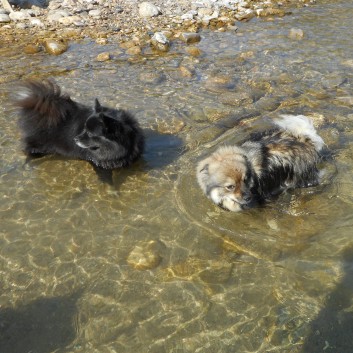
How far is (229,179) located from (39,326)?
8.55ft

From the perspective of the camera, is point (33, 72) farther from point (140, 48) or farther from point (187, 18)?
point (187, 18)

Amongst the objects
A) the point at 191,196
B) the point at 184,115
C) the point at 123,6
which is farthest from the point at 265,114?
the point at 123,6

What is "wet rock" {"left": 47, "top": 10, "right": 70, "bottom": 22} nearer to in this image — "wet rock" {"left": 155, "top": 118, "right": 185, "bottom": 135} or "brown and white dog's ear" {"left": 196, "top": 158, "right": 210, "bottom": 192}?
"wet rock" {"left": 155, "top": 118, "right": 185, "bottom": 135}

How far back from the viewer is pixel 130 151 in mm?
5570

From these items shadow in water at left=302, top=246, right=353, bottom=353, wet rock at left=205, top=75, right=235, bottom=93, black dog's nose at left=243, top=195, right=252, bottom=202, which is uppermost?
black dog's nose at left=243, top=195, right=252, bottom=202

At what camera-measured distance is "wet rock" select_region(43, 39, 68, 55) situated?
988 centimetres

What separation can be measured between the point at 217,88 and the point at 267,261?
485 centimetres

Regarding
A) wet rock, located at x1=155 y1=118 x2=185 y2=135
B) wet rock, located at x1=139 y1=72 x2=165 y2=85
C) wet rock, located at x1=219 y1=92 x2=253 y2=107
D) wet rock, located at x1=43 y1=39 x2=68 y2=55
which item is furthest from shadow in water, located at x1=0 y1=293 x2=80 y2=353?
wet rock, located at x1=43 y1=39 x2=68 y2=55

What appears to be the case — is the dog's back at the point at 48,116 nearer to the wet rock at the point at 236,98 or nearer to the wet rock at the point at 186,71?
the wet rock at the point at 236,98

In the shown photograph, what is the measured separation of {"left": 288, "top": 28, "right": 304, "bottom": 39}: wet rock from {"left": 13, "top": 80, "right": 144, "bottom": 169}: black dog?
7.18 m

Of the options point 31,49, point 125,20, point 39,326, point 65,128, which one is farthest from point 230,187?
point 125,20

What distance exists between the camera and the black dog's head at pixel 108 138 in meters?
5.08

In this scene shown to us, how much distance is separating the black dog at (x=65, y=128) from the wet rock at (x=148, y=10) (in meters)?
8.29

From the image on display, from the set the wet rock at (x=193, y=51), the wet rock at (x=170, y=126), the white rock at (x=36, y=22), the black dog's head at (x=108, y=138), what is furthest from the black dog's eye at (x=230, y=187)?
the white rock at (x=36, y=22)
